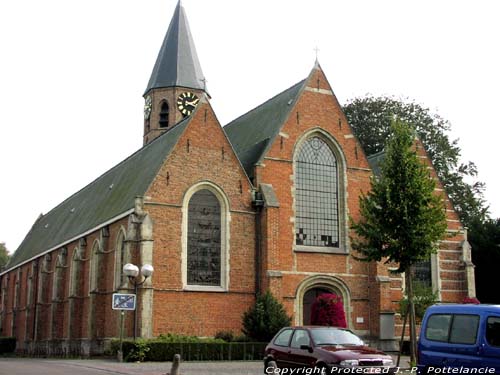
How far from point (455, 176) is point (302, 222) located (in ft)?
67.1

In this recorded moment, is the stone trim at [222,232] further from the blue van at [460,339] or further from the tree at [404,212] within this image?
the blue van at [460,339]

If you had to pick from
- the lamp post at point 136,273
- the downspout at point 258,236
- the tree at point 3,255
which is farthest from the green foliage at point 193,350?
the tree at point 3,255

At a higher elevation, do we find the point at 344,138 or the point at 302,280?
the point at 344,138

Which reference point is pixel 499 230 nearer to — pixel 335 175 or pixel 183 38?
pixel 335 175

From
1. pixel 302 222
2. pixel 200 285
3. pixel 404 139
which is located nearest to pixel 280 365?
pixel 404 139

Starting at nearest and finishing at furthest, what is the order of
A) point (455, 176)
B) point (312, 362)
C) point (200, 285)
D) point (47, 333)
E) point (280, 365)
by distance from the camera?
point (312, 362) → point (280, 365) → point (200, 285) → point (47, 333) → point (455, 176)

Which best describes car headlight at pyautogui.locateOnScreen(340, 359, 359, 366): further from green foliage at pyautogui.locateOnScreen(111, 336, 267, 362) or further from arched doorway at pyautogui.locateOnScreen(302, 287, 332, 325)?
arched doorway at pyautogui.locateOnScreen(302, 287, 332, 325)

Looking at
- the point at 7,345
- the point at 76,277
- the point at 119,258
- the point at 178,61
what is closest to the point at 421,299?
the point at 119,258

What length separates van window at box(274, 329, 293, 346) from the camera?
16172mm

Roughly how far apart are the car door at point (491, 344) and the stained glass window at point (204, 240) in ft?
57.2

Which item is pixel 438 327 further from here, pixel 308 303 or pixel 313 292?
pixel 313 292

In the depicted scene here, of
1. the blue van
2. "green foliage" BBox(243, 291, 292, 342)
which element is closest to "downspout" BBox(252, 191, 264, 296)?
"green foliage" BBox(243, 291, 292, 342)

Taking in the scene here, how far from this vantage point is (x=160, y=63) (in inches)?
1953

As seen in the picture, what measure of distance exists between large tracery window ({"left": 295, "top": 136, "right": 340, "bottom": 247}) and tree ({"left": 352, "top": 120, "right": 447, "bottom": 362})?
9.08 meters
